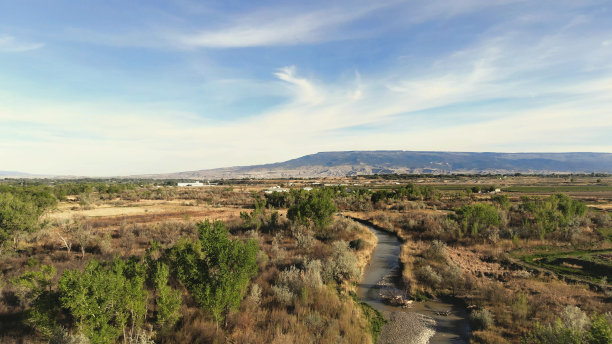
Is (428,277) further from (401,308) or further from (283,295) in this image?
(283,295)

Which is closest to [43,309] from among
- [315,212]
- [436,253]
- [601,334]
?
[601,334]

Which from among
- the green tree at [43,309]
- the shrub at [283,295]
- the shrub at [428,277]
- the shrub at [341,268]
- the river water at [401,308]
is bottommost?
the river water at [401,308]

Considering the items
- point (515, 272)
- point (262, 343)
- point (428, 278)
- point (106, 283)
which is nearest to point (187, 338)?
point (262, 343)

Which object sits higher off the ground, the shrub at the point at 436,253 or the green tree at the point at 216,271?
the green tree at the point at 216,271

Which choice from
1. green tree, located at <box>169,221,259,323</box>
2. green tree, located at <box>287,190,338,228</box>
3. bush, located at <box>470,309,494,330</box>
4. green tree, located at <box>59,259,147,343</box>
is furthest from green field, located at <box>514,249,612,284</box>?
green tree, located at <box>59,259,147,343</box>

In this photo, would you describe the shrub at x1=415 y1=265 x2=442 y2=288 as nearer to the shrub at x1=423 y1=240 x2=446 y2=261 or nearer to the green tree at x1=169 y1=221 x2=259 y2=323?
the shrub at x1=423 y1=240 x2=446 y2=261

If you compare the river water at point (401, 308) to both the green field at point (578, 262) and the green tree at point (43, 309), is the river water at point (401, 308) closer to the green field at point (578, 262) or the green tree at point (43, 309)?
the green field at point (578, 262)

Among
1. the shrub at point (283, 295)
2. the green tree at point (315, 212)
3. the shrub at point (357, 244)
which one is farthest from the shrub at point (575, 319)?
the green tree at point (315, 212)
